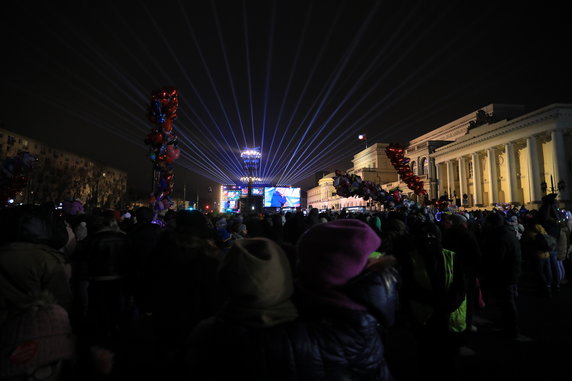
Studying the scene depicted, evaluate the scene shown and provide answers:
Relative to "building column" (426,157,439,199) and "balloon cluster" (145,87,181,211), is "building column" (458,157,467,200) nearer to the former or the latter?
"building column" (426,157,439,199)

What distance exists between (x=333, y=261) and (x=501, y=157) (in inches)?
2019

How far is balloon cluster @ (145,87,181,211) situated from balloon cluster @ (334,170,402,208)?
27.0 feet

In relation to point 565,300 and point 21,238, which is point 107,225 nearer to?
point 21,238

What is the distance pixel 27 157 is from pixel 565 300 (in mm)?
15738

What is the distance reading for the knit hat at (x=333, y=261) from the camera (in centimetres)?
155

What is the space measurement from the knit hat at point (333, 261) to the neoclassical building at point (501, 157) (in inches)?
896

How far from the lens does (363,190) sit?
14977 millimetres

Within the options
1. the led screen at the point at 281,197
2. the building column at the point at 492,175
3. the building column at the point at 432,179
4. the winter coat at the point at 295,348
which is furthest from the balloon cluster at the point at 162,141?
the building column at the point at 432,179

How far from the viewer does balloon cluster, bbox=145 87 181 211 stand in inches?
365

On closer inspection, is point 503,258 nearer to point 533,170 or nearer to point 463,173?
point 533,170

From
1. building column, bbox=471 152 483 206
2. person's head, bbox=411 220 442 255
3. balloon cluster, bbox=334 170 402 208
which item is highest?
building column, bbox=471 152 483 206

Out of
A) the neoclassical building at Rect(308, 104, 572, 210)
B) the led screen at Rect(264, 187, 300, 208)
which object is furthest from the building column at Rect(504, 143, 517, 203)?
the led screen at Rect(264, 187, 300, 208)

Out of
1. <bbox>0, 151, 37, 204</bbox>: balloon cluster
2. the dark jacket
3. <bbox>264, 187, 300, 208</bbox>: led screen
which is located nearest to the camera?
the dark jacket

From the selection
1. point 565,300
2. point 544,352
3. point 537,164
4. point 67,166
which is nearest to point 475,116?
point 537,164
